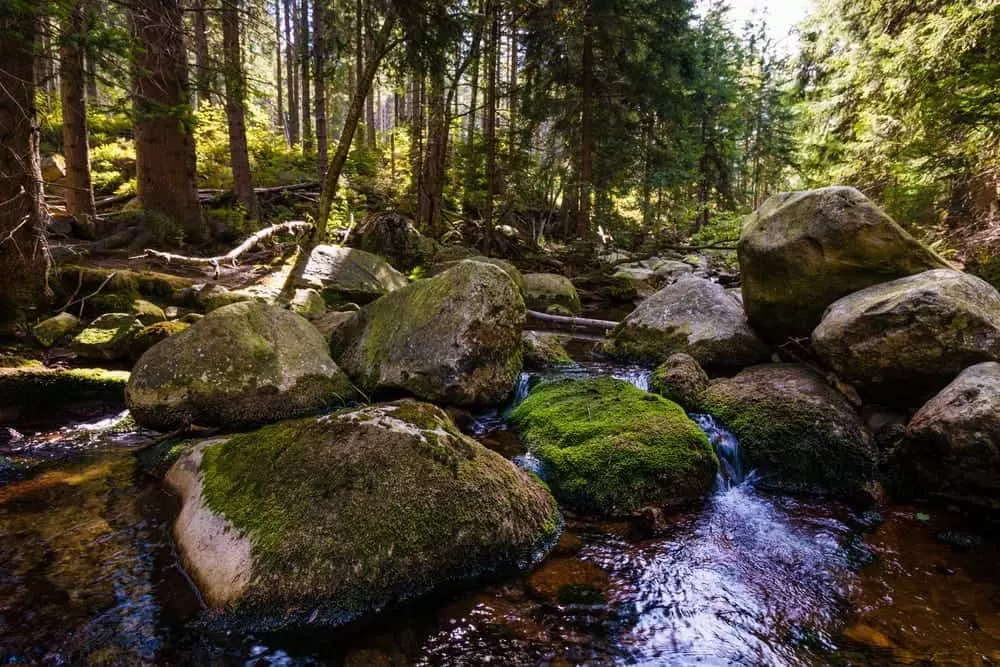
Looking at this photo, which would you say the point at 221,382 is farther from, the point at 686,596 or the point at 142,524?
the point at 686,596

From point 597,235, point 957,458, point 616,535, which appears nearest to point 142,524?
point 616,535

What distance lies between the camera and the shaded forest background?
7.43 metres

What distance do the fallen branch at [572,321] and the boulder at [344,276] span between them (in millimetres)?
2924

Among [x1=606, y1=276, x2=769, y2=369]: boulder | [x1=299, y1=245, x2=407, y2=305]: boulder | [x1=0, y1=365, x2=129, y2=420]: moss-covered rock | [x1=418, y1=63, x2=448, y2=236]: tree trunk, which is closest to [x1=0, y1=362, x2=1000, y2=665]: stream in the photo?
[x1=0, y1=365, x2=129, y2=420]: moss-covered rock

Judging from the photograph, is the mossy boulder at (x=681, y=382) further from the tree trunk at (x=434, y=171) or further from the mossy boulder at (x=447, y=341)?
the tree trunk at (x=434, y=171)

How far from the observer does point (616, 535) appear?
409 centimetres

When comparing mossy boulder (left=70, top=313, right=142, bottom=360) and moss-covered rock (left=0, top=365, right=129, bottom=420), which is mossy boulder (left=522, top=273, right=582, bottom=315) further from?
moss-covered rock (left=0, top=365, right=129, bottom=420)

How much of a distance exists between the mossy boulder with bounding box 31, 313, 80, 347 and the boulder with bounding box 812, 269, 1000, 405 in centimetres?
868

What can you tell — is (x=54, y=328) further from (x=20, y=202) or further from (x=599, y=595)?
(x=599, y=595)

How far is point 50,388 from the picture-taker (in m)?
5.59

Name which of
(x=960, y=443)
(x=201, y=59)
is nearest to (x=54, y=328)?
(x=201, y=59)

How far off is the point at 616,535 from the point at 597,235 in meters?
12.9

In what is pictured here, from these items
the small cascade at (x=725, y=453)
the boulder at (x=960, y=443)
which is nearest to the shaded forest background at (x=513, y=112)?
the boulder at (x=960, y=443)

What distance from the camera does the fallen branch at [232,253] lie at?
7.77 meters
